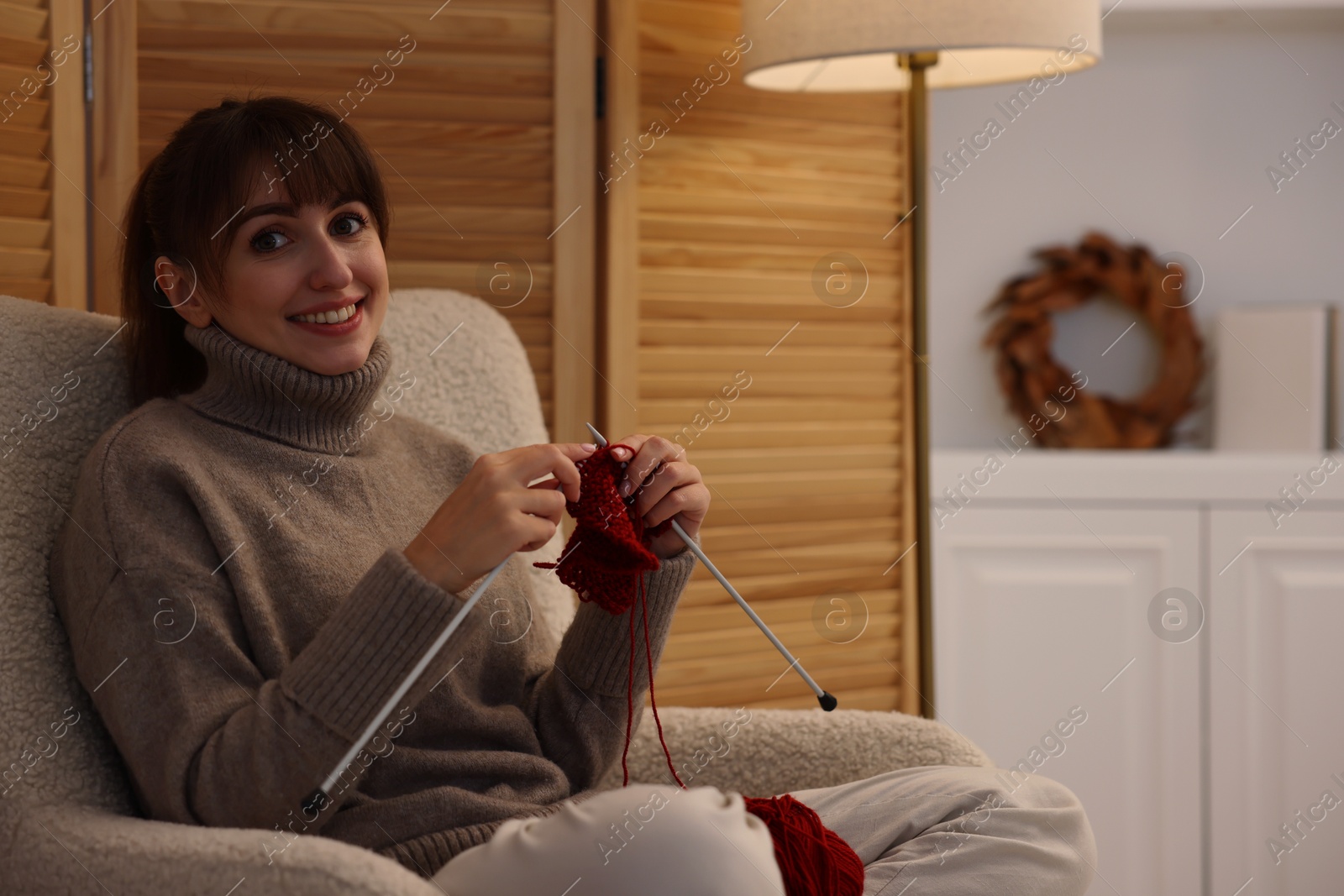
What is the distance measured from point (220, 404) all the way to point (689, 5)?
38.5 inches

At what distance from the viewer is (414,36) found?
1562 millimetres

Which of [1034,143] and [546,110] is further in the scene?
[1034,143]

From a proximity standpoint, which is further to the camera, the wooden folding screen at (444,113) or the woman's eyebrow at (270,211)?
the wooden folding screen at (444,113)

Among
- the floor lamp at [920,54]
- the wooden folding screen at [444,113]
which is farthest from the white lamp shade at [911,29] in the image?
the wooden folding screen at [444,113]

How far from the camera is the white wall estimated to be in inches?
92.1

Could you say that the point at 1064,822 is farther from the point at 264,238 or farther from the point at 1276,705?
the point at 1276,705

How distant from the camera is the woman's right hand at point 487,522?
3.07 feet

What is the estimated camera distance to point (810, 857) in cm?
93

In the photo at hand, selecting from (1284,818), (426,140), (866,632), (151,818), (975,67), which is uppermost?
(975,67)

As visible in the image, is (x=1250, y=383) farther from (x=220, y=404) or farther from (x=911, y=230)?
(x=220, y=404)

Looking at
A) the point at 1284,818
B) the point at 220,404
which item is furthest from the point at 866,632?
the point at 220,404

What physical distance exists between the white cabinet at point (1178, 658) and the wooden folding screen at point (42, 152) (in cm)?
145

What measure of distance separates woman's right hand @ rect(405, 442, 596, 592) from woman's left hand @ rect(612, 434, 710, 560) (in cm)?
11

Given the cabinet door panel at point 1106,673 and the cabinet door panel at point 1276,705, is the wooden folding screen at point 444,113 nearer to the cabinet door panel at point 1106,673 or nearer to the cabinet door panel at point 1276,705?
the cabinet door panel at point 1106,673
